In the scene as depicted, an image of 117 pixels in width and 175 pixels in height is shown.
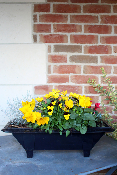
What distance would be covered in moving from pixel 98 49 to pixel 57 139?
2.88 ft

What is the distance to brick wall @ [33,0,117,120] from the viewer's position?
1297 millimetres

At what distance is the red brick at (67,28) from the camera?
1301 millimetres

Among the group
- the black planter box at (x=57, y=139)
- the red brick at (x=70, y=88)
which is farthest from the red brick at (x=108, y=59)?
the black planter box at (x=57, y=139)

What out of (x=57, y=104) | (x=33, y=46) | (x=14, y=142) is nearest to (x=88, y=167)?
(x=57, y=104)

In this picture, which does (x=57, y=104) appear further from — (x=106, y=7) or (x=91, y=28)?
(x=106, y=7)

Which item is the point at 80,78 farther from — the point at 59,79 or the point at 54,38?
the point at 54,38

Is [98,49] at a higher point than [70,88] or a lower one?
higher

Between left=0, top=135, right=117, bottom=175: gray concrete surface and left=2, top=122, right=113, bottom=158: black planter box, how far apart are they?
7cm

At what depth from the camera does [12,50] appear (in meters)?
1.29

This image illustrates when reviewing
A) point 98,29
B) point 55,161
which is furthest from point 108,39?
point 55,161

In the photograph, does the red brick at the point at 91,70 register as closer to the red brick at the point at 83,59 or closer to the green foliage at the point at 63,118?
the red brick at the point at 83,59

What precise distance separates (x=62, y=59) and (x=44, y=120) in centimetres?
66

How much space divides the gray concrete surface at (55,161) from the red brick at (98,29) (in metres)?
0.98

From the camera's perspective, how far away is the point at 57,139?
2.93ft
